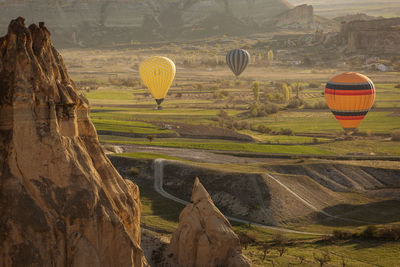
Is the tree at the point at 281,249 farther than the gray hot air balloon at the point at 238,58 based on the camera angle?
No

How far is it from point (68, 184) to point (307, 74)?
173 meters

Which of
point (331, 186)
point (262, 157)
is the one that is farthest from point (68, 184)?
point (262, 157)

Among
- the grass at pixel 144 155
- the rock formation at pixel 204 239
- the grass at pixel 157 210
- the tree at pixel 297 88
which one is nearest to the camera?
the rock formation at pixel 204 239

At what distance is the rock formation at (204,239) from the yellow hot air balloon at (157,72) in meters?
76.2

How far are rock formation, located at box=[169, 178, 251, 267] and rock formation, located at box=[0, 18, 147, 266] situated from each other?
20.8 ft

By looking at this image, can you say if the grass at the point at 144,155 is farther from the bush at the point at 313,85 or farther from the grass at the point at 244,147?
the bush at the point at 313,85

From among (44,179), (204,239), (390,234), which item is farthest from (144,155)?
(44,179)

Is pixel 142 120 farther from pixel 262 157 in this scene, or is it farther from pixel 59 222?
pixel 59 222

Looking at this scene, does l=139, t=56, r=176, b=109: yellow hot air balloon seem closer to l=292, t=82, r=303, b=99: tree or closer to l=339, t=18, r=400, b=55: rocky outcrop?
l=292, t=82, r=303, b=99: tree

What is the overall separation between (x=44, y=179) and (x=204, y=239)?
9756 mm

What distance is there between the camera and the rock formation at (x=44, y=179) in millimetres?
18297

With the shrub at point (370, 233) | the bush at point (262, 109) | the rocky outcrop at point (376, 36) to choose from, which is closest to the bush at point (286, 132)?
the bush at point (262, 109)

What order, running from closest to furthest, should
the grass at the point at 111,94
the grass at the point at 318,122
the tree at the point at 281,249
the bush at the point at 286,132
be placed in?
the tree at the point at 281,249, the bush at the point at 286,132, the grass at the point at 318,122, the grass at the point at 111,94

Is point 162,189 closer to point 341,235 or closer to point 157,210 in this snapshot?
point 157,210
